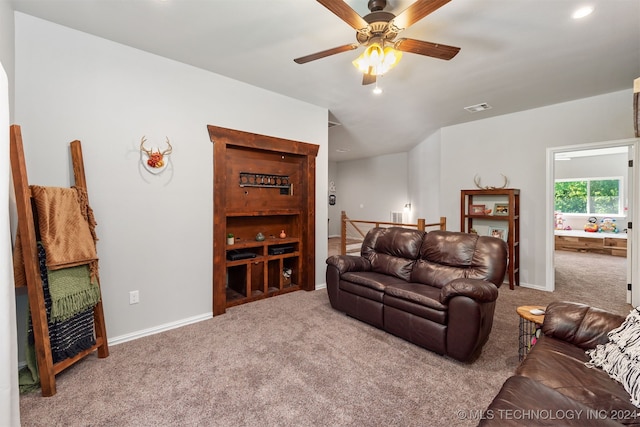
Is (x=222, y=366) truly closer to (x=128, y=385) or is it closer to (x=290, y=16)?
(x=128, y=385)

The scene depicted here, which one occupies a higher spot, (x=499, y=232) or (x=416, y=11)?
(x=416, y=11)

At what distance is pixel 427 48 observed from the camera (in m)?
2.05

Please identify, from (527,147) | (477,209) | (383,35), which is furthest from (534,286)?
(383,35)

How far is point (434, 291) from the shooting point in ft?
8.64

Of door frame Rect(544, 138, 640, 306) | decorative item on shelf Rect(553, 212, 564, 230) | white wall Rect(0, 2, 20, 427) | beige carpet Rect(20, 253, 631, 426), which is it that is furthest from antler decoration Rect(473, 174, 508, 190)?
decorative item on shelf Rect(553, 212, 564, 230)

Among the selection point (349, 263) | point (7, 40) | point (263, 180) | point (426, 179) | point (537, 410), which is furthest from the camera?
point (426, 179)

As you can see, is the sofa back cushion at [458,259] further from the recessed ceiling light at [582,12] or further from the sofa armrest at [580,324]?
the recessed ceiling light at [582,12]

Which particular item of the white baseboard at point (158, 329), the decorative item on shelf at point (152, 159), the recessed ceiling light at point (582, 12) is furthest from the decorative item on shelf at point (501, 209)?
the decorative item on shelf at point (152, 159)

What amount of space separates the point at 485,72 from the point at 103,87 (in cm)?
389

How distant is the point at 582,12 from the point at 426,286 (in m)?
2.54

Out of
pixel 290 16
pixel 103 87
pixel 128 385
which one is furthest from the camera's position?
pixel 103 87

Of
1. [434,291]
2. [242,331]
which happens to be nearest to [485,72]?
[434,291]

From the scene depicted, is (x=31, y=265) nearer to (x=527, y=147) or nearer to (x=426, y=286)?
(x=426, y=286)

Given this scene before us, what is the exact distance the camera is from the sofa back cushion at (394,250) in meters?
3.20
